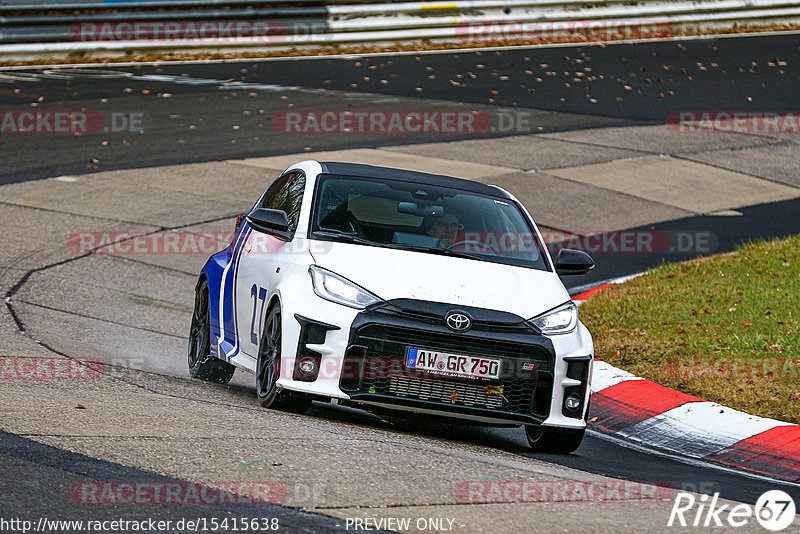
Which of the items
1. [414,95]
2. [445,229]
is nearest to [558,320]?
[445,229]

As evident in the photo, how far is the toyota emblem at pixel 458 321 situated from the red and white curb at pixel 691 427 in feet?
5.43

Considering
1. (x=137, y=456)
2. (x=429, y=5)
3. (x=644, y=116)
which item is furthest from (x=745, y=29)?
(x=137, y=456)

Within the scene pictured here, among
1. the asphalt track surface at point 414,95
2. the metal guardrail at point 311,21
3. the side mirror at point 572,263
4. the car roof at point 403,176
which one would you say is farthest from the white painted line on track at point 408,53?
the side mirror at point 572,263

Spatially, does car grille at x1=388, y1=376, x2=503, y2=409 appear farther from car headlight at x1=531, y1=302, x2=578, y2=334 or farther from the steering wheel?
the steering wheel

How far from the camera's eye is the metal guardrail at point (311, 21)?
25.0m

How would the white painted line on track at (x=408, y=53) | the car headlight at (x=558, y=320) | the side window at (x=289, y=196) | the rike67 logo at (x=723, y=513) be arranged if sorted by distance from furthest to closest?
the white painted line on track at (x=408, y=53), the side window at (x=289, y=196), the car headlight at (x=558, y=320), the rike67 logo at (x=723, y=513)

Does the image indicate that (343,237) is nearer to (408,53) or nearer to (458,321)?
(458,321)

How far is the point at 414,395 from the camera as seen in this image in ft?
23.2

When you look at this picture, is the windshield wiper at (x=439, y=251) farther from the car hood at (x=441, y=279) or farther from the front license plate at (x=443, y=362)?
the front license plate at (x=443, y=362)

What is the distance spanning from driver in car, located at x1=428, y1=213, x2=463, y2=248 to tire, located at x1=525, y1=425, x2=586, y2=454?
50.1 inches

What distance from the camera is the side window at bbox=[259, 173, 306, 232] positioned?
27.3 feet

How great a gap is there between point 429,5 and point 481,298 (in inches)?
840

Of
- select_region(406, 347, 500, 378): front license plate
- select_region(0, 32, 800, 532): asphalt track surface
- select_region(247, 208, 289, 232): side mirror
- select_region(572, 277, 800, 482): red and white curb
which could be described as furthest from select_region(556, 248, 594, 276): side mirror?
select_region(0, 32, 800, 532): asphalt track surface

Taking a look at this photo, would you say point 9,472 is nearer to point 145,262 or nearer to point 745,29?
point 145,262
